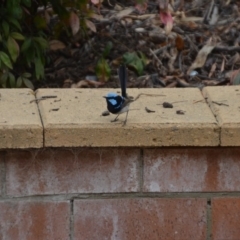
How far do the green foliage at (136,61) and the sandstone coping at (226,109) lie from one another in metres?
0.74

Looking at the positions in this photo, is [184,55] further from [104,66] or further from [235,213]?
[235,213]

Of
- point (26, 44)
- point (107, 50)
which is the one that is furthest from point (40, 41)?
point (107, 50)

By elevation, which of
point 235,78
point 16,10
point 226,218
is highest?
point 16,10

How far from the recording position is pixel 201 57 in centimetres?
408

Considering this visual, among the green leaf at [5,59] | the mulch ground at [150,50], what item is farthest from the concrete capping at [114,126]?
the mulch ground at [150,50]

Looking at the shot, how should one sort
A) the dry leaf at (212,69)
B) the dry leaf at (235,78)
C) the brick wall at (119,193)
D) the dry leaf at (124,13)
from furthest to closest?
the dry leaf at (124,13) < the dry leaf at (212,69) < the dry leaf at (235,78) < the brick wall at (119,193)

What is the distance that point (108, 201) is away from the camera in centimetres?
293

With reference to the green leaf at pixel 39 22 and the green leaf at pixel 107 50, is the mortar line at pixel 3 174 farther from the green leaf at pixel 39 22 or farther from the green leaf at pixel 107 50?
the green leaf at pixel 107 50

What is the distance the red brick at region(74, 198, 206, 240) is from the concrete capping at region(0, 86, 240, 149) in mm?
251

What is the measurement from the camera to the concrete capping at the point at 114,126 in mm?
2760

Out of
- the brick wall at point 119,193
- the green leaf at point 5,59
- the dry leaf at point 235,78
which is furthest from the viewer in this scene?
the dry leaf at point 235,78

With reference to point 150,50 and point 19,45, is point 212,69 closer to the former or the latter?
point 150,50

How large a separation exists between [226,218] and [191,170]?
0.23 metres

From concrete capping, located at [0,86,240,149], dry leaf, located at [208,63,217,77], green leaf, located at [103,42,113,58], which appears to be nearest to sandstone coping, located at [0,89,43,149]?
concrete capping, located at [0,86,240,149]
